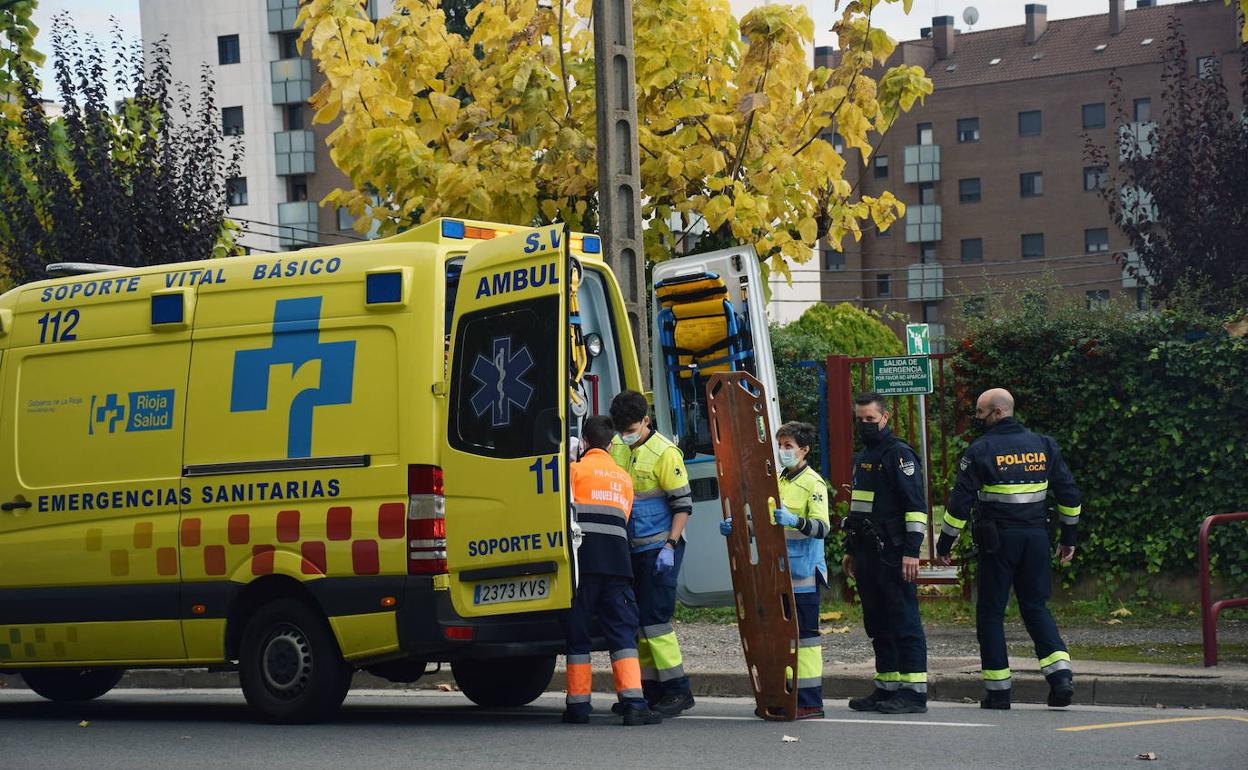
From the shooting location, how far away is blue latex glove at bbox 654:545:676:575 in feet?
31.6

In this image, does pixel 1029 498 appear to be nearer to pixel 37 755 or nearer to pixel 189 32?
pixel 37 755

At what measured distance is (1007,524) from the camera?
33.3 ft

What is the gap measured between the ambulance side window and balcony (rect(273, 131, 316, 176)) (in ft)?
140

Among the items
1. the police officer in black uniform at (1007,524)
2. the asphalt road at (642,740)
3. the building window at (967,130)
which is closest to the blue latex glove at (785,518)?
the police officer in black uniform at (1007,524)

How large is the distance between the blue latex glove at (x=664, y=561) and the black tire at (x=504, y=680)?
1.36m

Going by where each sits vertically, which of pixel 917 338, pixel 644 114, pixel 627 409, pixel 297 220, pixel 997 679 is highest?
pixel 297 220

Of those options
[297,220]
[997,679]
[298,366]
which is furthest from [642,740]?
[297,220]

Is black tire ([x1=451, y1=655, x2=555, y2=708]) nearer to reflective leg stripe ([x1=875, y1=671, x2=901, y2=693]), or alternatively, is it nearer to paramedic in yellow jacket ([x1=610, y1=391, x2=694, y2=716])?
paramedic in yellow jacket ([x1=610, y1=391, x2=694, y2=716])

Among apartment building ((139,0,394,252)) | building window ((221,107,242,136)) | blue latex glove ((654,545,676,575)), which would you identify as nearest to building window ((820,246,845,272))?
apartment building ((139,0,394,252))

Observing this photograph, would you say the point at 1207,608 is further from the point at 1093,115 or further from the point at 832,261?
the point at 832,261

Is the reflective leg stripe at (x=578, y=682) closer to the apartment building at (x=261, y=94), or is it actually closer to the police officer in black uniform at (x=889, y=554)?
the police officer in black uniform at (x=889, y=554)

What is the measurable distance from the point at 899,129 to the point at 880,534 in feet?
217

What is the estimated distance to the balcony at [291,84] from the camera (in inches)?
1938

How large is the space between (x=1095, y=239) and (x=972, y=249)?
218 inches
